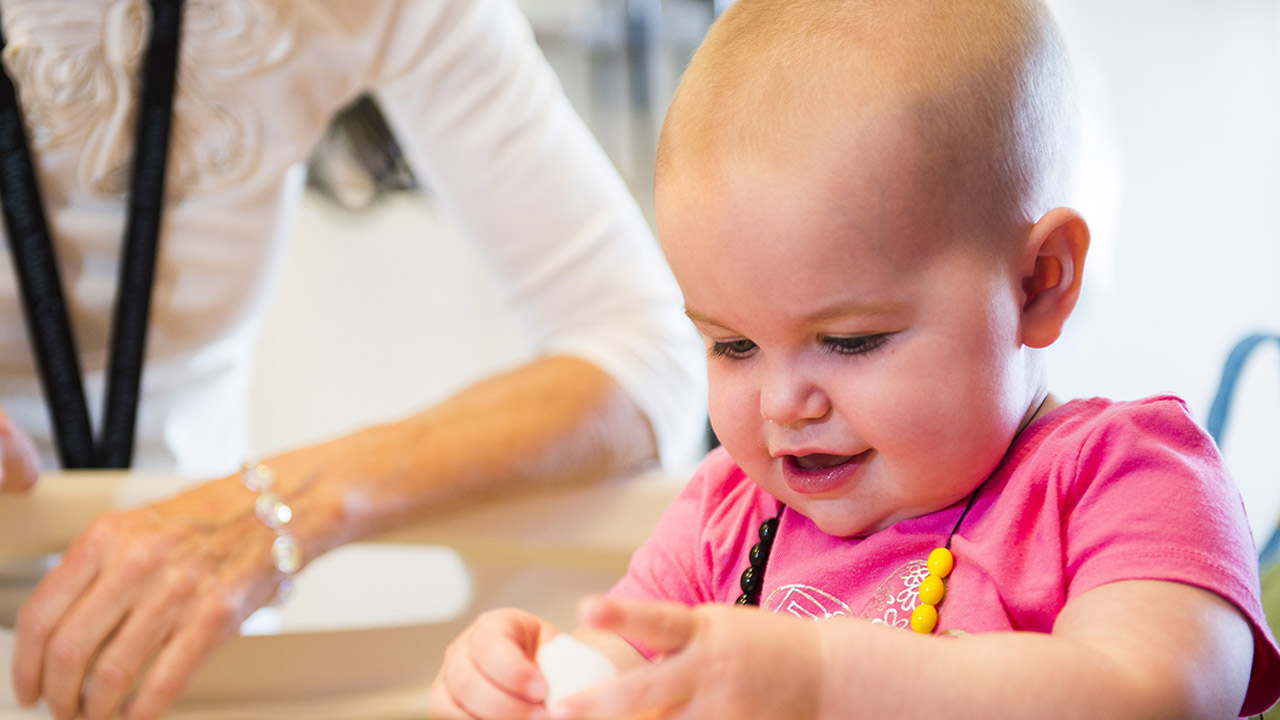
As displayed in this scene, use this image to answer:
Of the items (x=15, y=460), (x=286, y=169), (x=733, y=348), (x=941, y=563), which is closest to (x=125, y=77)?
(x=286, y=169)

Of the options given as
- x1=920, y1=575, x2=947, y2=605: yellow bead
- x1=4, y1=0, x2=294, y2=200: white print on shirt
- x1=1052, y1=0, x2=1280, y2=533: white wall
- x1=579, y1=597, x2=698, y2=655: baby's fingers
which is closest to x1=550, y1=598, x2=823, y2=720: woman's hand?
x1=579, y1=597, x2=698, y2=655: baby's fingers

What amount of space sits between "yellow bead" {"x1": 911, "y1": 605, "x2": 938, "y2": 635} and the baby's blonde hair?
146mm

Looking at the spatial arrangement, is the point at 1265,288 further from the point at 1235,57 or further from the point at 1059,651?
the point at 1059,651

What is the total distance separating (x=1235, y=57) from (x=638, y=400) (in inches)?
48.5

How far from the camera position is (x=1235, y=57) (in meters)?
1.60

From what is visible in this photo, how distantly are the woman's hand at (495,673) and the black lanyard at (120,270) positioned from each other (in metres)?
0.48

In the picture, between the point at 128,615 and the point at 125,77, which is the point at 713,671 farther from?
the point at 125,77

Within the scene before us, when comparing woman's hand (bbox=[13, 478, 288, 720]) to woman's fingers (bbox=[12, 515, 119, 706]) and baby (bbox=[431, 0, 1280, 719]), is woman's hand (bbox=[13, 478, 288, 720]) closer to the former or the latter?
woman's fingers (bbox=[12, 515, 119, 706])

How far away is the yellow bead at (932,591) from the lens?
43 centimetres

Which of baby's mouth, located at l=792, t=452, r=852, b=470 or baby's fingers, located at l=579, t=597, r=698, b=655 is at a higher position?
baby's fingers, located at l=579, t=597, r=698, b=655

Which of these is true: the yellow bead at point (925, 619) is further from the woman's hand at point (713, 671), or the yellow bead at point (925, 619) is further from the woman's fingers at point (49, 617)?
the woman's fingers at point (49, 617)

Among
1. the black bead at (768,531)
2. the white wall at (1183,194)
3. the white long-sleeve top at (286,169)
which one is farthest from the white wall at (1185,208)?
the black bead at (768,531)

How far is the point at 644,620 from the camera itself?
310 mm

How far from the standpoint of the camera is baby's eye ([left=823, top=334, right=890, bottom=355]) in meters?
0.42
